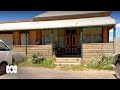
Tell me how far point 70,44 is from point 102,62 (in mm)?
6269

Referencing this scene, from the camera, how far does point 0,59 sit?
1062cm

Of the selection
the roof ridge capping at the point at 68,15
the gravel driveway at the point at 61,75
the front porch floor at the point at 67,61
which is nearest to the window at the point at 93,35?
the roof ridge capping at the point at 68,15

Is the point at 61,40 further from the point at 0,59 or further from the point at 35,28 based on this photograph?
the point at 0,59

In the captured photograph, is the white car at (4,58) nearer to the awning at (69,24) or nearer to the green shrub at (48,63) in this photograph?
the green shrub at (48,63)

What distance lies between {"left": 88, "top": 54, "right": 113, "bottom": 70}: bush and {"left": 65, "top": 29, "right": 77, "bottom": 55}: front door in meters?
4.82

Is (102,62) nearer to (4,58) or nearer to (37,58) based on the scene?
(37,58)

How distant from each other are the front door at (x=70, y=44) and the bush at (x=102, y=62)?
15.8 ft

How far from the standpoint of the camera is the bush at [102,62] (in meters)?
15.4

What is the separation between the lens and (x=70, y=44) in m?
21.8

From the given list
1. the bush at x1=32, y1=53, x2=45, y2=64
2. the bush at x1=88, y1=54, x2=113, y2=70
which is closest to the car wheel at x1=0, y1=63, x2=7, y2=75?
the bush at x1=32, y1=53, x2=45, y2=64

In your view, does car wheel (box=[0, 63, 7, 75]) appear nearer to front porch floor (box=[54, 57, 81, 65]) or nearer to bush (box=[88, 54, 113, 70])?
bush (box=[88, 54, 113, 70])

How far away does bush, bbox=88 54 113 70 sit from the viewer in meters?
15.4
